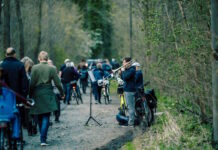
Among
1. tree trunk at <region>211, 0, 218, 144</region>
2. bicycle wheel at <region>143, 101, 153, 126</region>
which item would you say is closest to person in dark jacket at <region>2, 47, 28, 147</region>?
tree trunk at <region>211, 0, 218, 144</region>

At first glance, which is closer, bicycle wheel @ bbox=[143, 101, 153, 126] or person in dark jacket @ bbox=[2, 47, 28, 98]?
person in dark jacket @ bbox=[2, 47, 28, 98]

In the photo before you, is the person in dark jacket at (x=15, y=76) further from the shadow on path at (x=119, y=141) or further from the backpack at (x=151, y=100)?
the backpack at (x=151, y=100)

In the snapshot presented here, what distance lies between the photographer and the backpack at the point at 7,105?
10.2 meters

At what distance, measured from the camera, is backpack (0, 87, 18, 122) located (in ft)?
33.5

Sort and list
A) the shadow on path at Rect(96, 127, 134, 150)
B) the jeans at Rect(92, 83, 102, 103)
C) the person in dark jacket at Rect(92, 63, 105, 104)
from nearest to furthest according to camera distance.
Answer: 1. the shadow on path at Rect(96, 127, 134, 150)
2. the jeans at Rect(92, 83, 102, 103)
3. the person in dark jacket at Rect(92, 63, 105, 104)

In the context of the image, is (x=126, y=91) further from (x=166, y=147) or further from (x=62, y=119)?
(x=166, y=147)

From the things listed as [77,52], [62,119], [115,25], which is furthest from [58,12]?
[62,119]

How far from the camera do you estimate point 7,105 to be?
10.3 m

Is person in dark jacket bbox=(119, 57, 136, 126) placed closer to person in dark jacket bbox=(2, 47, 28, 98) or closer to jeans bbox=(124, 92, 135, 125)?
jeans bbox=(124, 92, 135, 125)

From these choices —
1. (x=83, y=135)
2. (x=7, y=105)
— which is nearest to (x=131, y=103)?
(x=83, y=135)

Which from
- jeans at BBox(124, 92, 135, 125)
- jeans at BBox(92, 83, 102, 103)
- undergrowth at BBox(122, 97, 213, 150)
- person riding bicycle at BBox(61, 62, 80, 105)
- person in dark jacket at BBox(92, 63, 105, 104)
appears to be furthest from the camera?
person in dark jacket at BBox(92, 63, 105, 104)

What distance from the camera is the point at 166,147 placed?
11.0m

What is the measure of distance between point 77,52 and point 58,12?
699 inches

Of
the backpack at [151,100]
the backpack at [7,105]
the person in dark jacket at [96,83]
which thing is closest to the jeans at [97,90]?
the person in dark jacket at [96,83]
